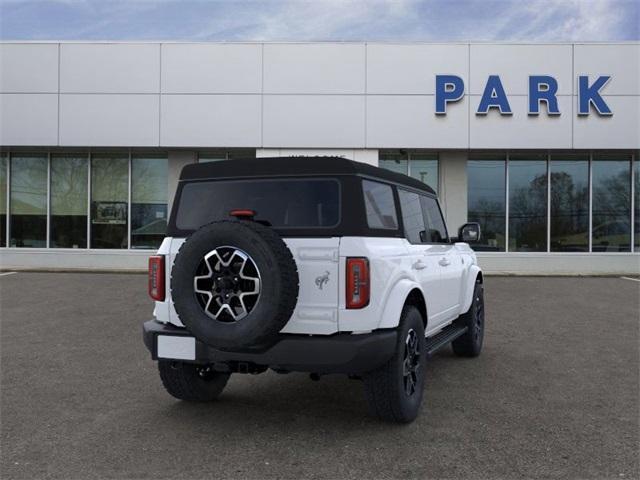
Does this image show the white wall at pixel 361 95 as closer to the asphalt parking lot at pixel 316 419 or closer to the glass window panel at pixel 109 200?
the glass window panel at pixel 109 200

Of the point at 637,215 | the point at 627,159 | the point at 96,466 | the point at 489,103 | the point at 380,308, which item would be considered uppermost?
the point at 489,103

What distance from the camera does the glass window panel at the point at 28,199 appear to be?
1761cm

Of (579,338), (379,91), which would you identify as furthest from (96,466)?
(379,91)

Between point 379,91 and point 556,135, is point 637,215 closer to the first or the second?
point 556,135

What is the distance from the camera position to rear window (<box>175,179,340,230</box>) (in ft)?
12.6

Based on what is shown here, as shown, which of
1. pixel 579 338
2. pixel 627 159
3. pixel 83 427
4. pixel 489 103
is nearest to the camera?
pixel 83 427

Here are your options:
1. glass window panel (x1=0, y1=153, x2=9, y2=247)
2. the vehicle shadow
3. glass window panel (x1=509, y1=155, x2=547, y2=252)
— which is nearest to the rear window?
the vehicle shadow

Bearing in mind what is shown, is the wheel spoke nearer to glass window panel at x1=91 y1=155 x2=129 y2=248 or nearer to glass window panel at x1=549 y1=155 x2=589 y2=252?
glass window panel at x1=91 y1=155 x2=129 y2=248

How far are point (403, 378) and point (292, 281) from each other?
3.76 ft

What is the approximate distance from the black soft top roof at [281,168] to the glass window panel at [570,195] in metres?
14.4

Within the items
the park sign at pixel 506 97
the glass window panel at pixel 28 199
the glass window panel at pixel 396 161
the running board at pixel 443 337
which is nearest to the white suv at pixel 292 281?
the running board at pixel 443 337

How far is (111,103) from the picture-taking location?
53.1 feet

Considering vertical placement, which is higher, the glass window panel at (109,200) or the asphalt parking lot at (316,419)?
the glass window panel at (109,200)

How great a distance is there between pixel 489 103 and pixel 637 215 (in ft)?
19.7
